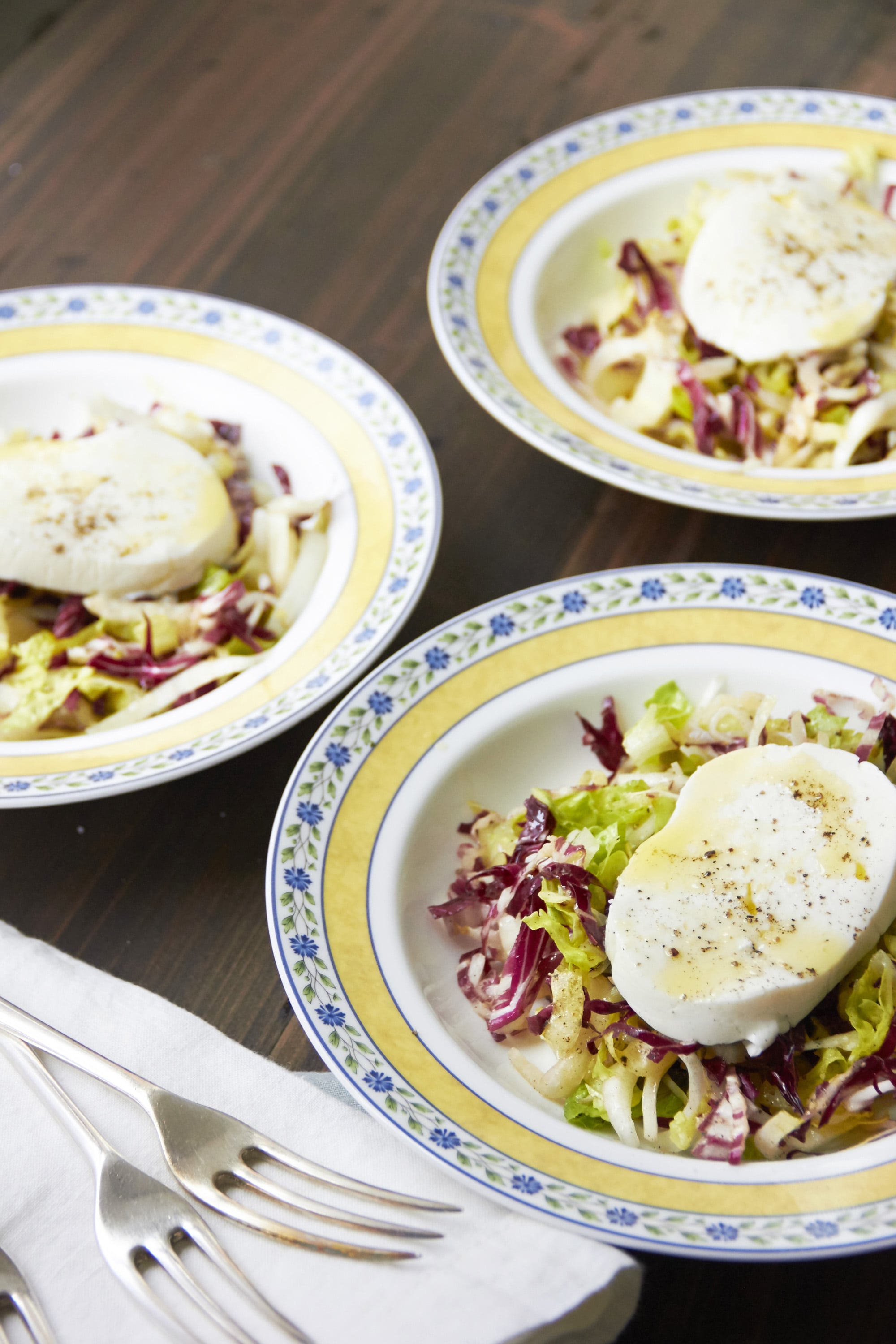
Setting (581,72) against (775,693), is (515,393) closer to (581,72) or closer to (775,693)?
(775,693)

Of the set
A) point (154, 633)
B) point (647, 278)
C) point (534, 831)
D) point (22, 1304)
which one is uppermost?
point (647, 278)

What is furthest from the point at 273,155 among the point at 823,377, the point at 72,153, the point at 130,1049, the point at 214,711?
the point at 130,1049

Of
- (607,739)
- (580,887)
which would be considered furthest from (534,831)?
(607,739)

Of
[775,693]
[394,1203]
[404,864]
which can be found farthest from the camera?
[775,693]

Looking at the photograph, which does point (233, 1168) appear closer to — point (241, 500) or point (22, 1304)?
point (22, 1304)

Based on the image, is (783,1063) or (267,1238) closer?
(267,1238)

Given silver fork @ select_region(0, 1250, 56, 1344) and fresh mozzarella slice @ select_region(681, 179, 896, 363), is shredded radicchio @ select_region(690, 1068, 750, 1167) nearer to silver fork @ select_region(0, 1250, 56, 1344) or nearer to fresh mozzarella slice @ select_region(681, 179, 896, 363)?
silver fork @ select_region(0, 1250, 56, 1344)
